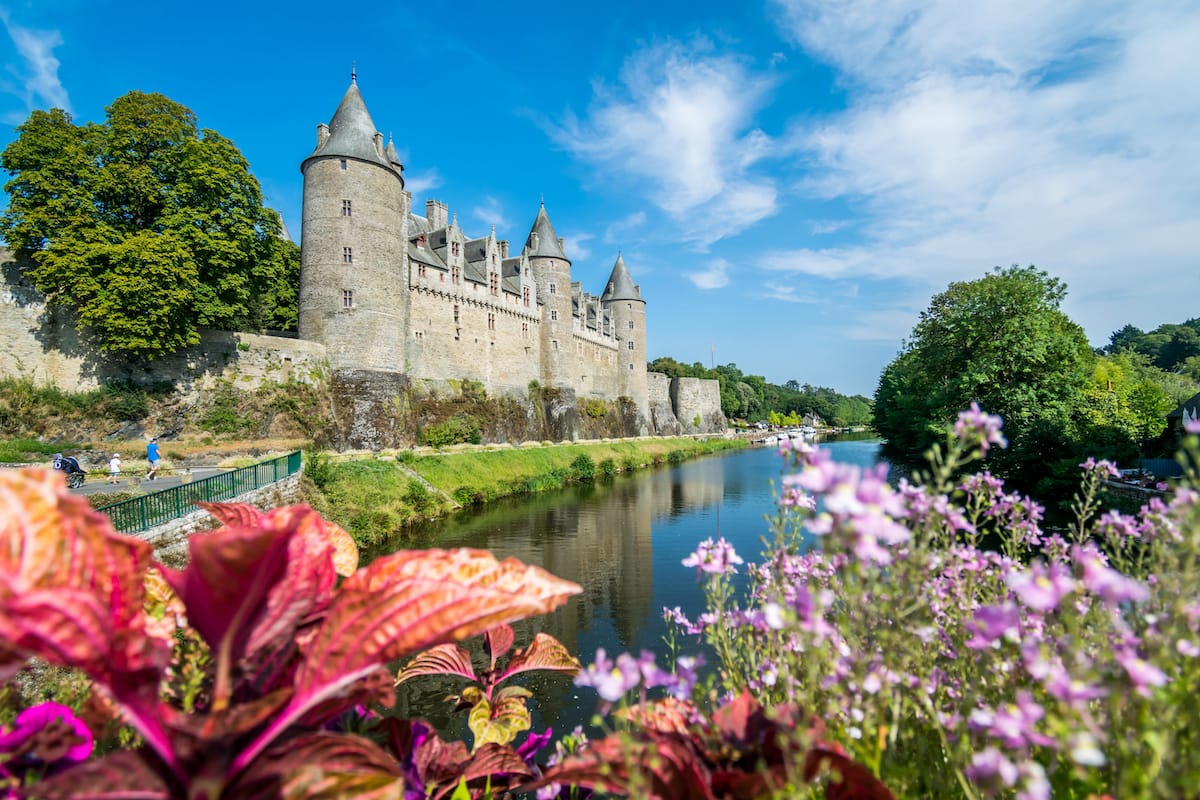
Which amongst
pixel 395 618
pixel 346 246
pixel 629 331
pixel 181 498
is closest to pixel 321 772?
pixel 395 618

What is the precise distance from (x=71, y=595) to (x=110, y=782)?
1.33ft

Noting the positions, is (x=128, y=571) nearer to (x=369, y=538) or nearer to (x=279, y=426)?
(x=369, y=538)

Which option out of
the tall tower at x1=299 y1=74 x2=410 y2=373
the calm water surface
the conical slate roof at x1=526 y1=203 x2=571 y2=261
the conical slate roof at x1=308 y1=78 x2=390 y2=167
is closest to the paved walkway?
the calm water surface

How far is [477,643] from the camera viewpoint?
35.8 ft

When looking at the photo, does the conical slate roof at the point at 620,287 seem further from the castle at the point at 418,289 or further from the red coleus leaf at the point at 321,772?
the red coleus leaf at the point at 321,772

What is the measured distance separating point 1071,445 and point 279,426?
3401 cm

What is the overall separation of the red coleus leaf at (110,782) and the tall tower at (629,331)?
61.4 m

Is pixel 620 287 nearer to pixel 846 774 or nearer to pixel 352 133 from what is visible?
pixel 352 133

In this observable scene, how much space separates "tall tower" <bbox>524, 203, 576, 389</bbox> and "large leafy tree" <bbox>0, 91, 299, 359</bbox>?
88.1ft

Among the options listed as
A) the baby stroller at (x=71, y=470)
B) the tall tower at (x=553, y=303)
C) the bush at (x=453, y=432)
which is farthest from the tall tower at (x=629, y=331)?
the baby stroller at (x=71, y=470)

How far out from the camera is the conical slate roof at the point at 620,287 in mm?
65500

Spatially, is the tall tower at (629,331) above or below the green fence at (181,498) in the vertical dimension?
above

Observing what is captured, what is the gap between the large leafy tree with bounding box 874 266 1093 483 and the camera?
2164cm

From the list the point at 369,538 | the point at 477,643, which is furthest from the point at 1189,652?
the point at 369,538
